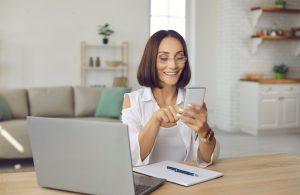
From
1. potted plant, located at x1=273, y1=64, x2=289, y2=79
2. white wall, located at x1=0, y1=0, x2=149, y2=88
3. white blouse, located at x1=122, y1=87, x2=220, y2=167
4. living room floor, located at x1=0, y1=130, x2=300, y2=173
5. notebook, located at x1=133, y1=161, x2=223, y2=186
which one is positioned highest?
white wall, located at x1=0, y1=0, x2=149, y2=88

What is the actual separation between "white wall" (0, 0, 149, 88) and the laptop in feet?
16.4

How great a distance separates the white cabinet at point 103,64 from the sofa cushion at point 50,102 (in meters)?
1.15

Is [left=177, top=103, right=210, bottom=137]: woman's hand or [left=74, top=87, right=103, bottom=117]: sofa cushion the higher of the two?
[left=177, top=103, right=210, bottom=137]: woman's hand

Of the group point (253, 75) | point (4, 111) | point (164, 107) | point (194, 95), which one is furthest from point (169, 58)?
point (253, 75)

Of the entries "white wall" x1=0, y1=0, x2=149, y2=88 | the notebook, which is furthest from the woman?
"white wall" x1=0, y1=0, x2=149, y2=88

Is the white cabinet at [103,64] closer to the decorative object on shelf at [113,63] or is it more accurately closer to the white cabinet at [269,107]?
the decorative object on shelf at [113,63]

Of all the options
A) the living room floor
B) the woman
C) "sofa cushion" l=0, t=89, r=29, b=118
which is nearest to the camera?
the woman

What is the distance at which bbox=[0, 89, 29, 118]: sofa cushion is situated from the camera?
187 inches

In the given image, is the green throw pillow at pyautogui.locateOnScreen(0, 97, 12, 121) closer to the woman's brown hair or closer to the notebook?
the woman's brown hair

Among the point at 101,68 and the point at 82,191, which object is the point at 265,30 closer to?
the point at 101,68

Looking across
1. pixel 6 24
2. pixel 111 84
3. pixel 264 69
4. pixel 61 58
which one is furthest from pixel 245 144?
pixel 6 24

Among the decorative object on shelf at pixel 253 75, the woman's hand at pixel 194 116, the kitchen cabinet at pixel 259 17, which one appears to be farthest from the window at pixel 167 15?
the woman's hand at pixel 194 116

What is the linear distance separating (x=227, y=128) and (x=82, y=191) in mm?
5515

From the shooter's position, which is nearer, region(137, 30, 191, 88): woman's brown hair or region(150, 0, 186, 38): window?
region(137, 30, 191, 88): woman's brown hair
